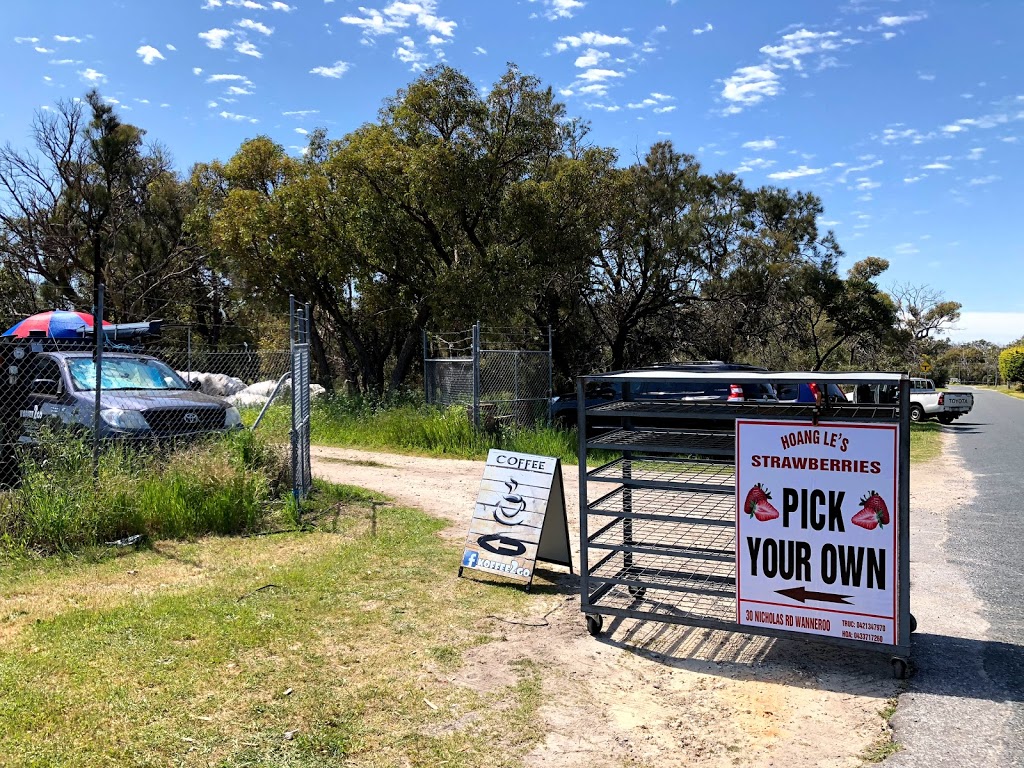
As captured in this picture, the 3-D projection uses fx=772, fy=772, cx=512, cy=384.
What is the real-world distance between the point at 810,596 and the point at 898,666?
23.0 inches

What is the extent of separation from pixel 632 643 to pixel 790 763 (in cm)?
163

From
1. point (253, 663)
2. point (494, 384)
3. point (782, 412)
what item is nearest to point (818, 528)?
point (782, 412)

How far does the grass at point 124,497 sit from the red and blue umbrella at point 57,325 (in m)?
5.62

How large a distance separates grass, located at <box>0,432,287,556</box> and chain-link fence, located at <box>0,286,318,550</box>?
1 centimetres

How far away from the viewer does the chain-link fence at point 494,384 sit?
14961mm

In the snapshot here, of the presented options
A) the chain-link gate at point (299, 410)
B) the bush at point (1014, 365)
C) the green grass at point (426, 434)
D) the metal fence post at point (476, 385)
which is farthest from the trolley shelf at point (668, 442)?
the bush at point (1014, 365)

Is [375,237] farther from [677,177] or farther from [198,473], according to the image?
[198,473]

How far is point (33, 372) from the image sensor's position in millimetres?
9750

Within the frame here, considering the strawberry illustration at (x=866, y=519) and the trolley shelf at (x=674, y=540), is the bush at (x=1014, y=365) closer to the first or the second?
the trolley shelf at (x=674, y=540)

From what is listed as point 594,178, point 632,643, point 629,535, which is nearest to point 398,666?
point 632,643

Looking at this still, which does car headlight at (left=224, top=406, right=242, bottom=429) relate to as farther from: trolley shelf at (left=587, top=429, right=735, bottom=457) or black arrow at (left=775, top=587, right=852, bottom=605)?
black arrow at (left=775, top=587, right=852, bottom=605)

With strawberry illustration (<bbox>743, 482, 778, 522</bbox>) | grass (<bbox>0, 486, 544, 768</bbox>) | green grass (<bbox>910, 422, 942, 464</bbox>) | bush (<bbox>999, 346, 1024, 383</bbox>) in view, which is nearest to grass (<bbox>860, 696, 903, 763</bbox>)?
strawberry illustration (<bbox>743, 482, 778, 522</bbox>)

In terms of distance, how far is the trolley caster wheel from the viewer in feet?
14.3

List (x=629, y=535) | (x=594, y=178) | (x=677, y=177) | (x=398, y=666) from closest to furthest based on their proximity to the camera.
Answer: (x=398, y=666), (x=629, y=535), (x=594, y=178), (x=677, y=177)
